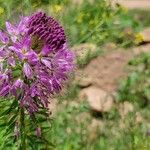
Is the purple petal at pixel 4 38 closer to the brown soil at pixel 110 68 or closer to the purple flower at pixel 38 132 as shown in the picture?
the purple flower at pixel 38 132

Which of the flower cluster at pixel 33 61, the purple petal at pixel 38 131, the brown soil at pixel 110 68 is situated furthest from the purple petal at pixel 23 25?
the brown soil at pixel 110 68

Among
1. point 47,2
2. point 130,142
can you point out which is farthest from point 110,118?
point 47,2

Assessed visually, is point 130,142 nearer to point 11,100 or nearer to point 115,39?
point 11,100

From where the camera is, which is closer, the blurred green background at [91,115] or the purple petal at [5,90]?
the purple petal at [5,90]

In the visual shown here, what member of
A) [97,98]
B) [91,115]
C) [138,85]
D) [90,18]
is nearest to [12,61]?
[91,115]

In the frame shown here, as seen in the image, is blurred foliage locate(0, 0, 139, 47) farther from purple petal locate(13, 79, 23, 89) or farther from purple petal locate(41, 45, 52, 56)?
purple petal locate(13, 79, 23, 89)

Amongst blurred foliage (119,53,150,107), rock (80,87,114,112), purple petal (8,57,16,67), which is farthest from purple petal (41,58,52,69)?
blurred foliage (119,53,150,107)

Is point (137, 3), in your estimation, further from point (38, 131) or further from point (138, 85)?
point (38, 131)
